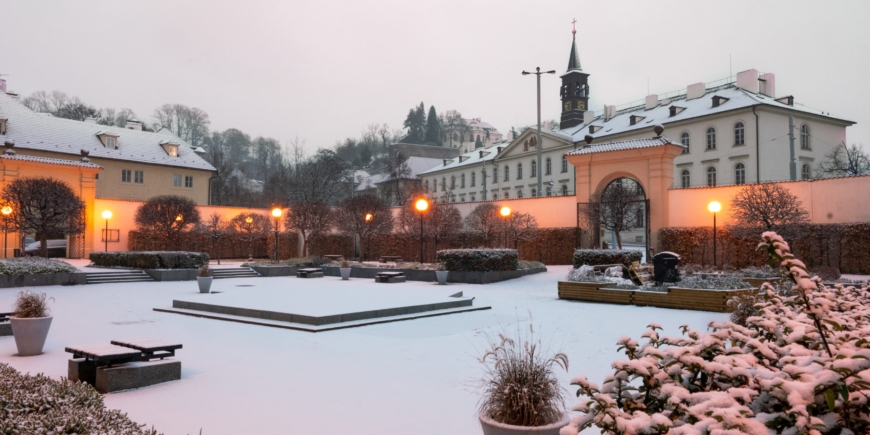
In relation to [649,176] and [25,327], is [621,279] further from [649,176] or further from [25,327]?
[25,327]

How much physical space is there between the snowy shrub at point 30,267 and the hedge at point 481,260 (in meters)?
14.7

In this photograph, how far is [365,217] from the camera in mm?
33156

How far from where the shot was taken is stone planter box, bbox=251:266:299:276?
27859 mm

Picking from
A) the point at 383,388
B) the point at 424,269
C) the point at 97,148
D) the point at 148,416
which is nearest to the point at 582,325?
the point at 383,388

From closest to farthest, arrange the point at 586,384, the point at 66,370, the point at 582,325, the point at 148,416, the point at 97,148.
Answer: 1. the point at 586,384
2. the point at 148,416
3. the point at 66,370
4. the point at 582,325
5. the point at 97,148

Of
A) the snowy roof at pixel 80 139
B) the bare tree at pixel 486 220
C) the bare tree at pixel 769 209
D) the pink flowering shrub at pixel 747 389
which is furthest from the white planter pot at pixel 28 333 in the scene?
the snowy roof at pixel 80 139

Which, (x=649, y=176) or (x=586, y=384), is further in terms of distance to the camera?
(x=649, y=176)

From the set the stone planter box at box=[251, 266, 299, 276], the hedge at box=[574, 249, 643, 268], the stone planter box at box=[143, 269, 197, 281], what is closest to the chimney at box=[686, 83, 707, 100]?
the hedge at box=[574, 249, 643, 268]

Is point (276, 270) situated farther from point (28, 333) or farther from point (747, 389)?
point (747, 389)

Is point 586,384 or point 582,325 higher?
point 586,384

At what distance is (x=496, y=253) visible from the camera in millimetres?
21844

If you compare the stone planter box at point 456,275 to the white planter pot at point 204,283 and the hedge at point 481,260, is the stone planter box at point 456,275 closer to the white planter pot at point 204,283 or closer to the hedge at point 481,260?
the hedge at point 481,260

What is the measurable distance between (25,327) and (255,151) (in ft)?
262

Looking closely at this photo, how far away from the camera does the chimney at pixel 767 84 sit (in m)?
45.7
